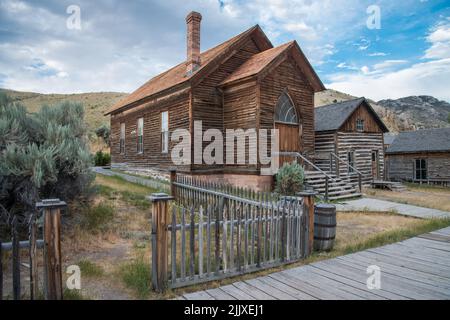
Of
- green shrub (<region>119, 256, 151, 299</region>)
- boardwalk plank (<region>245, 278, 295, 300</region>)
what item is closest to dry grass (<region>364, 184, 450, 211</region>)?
boardwalk plank (<region>245, 278, 295, 300</region>)

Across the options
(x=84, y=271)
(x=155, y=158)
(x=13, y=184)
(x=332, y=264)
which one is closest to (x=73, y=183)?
(x=13, y=184)

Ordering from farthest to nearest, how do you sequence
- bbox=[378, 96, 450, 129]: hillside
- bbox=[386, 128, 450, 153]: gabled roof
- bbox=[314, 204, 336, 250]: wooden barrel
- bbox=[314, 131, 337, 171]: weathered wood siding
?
1. bbox=[378, 96, 450, 129]: hillside
2. bbox=[386, 128, 450, 153]: gabled roof
3. bbox=[314, 131, 337, 171]: weathered wood siding
4. bbox=[314, 204, 336, 250]: wooden barrel

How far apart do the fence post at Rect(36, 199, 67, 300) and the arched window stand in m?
12.4

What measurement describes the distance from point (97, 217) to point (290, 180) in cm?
804

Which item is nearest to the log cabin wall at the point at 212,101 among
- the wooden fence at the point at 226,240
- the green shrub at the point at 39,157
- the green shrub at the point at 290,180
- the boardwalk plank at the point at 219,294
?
the green shrub at the point at 290,180

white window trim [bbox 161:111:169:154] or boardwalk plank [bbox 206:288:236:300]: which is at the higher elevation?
white window trim [bbox 161:111:169:154]

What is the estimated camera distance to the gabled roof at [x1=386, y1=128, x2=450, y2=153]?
26.2 meters

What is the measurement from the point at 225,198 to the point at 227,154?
7571mm

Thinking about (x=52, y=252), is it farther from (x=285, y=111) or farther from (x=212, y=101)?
(x=285, y=111)

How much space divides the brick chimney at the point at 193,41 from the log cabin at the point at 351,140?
1076 centimetres

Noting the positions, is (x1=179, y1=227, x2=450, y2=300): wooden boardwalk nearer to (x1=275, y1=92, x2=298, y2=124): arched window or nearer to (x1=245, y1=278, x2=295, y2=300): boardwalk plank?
(x1=245, y1=278, x2=295, y2=300): boardwalk plank

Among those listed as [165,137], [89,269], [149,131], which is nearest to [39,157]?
[89,269]
